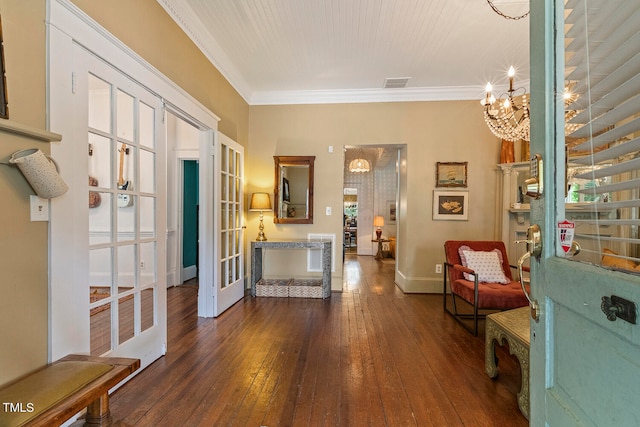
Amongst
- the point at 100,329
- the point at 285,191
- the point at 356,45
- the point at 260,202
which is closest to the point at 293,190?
the point at 285,191

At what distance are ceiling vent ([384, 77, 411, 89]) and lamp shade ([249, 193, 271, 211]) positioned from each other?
232 cm

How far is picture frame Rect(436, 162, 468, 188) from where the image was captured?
3.86m

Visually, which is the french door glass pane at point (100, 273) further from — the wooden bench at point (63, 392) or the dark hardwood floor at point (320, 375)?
the dark hardwood floor at point (320, 375)

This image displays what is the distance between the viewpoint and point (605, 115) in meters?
0.68

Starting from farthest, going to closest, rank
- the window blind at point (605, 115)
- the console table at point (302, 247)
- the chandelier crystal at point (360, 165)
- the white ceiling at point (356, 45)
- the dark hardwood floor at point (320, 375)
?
the chandelier crystal at point (360, 165) < the console table at point (302, 247) < the white ceiling at point (356, 45) < the dark hardwood floor at point (320, 375) < the window blind at point (605, 115)

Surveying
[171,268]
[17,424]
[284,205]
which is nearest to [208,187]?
[284,205]

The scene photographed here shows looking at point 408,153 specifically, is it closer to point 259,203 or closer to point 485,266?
point 485,266

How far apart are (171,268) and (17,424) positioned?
11.6 ft

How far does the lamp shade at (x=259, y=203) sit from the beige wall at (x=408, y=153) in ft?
1.04

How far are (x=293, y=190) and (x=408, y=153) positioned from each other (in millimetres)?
1802

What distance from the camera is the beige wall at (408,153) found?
3.85m

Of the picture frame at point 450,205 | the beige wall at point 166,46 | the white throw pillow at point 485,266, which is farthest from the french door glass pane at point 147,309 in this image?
the picture frame at point 450,205

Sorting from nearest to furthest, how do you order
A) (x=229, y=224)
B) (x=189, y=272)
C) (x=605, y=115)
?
(x=605, y=115)
(x=229, y=224)
(x=189, y=272)

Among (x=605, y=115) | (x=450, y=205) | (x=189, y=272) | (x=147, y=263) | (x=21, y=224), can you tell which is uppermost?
(x=605, y=115)
